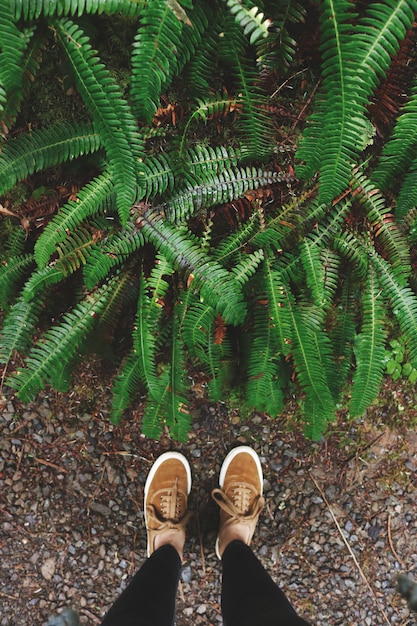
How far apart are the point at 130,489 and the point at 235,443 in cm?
86

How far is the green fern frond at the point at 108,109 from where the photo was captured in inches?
77.3

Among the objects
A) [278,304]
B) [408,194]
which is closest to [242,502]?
[278,304]

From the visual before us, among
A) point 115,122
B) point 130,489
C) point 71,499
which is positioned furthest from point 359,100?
point 71,499

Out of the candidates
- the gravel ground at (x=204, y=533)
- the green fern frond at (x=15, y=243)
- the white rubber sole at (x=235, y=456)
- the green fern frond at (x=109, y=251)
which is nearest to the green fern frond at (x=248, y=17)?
the green fern frond at (x=109, y=251)

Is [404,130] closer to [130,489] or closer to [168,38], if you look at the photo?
[168,38]

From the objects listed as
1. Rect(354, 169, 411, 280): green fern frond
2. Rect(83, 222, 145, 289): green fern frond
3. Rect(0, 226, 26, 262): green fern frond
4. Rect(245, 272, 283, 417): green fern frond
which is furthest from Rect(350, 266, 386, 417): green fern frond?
Rect(0, 226, 26, 262): green fern frond

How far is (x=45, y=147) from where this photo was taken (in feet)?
7.34

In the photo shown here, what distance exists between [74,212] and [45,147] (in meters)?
0.34

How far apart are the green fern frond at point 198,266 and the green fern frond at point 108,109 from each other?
293 millimetres

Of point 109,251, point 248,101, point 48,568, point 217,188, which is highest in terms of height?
point 248,101

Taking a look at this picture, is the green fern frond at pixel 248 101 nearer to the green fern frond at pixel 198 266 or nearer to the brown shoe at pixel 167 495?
the green fern frond at pixel 198 266

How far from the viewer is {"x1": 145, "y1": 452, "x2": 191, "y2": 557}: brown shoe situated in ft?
10.3

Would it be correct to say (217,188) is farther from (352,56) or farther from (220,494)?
(220,494)

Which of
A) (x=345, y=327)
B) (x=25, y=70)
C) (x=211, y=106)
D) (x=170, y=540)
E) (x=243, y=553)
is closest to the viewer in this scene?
(x=25, y=70)
